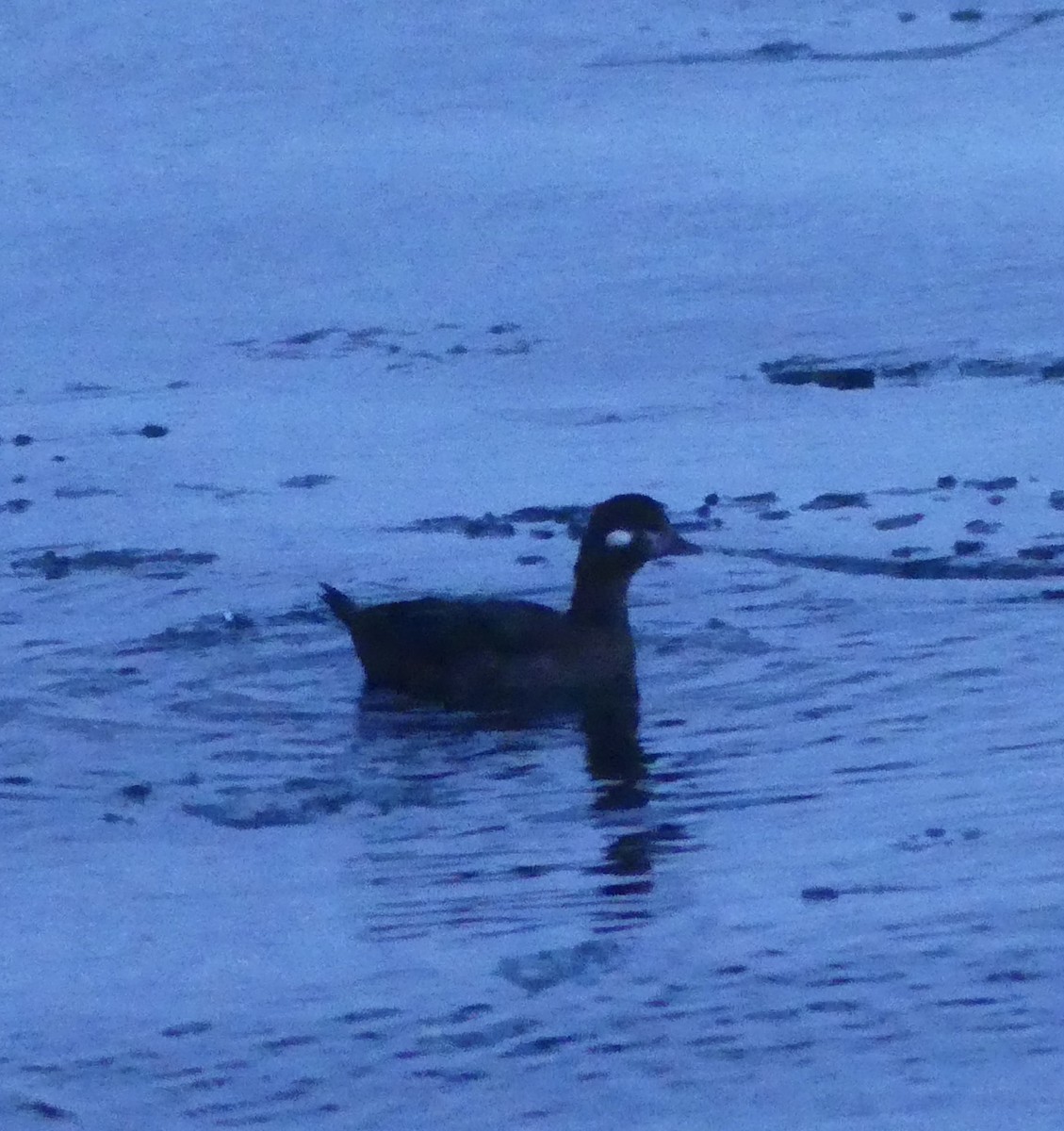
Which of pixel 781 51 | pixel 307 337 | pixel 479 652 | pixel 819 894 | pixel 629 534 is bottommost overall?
pixel 819 894

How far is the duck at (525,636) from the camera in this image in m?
7.91

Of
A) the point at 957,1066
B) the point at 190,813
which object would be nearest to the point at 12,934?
the point at 190,813

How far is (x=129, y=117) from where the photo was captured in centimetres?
1612

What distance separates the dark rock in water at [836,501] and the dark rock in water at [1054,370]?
5.47 ft

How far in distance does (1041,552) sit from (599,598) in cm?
146

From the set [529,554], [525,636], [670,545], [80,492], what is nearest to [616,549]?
[670,545]

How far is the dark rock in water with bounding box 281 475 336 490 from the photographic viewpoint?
1007 centimetres

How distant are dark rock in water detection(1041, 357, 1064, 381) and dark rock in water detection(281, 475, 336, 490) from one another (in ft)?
9.34

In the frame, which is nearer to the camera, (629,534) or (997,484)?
(629,534)

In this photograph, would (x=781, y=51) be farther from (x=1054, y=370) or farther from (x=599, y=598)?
(x=599, y=598)

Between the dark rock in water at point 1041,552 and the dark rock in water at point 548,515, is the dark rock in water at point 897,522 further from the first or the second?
the dark rock in water at point 548,515

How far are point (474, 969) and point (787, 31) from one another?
1233cm

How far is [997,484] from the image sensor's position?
31.3 ft

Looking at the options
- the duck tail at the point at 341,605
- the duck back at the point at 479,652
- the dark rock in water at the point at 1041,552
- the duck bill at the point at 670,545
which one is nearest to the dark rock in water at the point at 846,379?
the dark rock in water at the point at 1041,552
